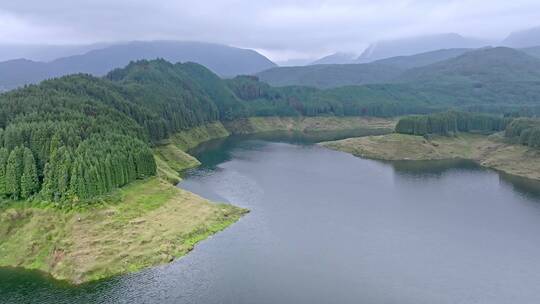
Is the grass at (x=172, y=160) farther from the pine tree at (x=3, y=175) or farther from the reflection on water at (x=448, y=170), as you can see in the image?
the reflection on water at (x=448, y=170)

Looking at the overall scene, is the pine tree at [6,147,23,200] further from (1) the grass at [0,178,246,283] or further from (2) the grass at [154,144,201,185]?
(2) the grass at [154,144,201,185]

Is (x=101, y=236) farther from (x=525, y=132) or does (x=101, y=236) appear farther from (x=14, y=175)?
(x=525, y=132)

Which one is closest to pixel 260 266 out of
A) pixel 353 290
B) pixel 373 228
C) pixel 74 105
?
pixel 353 290

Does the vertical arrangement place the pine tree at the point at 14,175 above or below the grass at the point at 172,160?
above

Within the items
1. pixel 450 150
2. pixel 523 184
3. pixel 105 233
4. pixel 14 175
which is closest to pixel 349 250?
pixel 105 233

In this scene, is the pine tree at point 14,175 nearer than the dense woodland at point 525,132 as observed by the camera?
Yes

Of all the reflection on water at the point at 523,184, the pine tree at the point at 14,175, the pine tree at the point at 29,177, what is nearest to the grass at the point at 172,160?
the pine tree at the point at 29,177

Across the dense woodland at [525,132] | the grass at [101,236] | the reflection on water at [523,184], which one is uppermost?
the dense woodland at [525,132]
